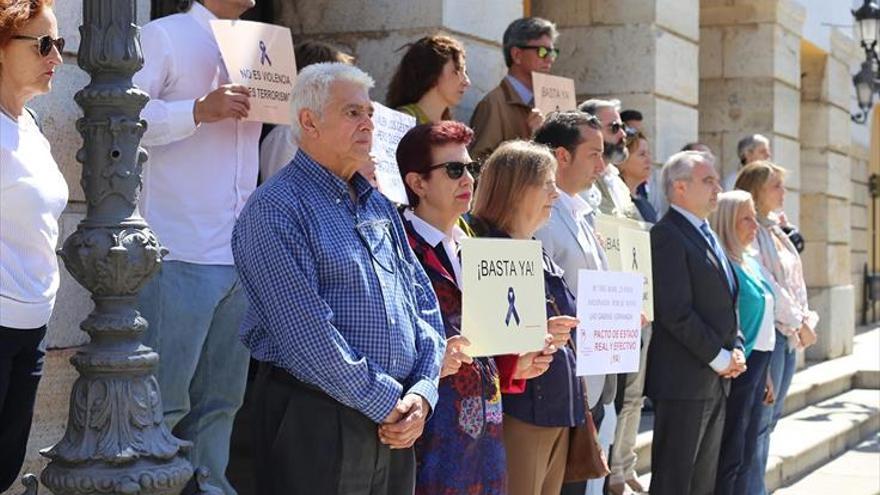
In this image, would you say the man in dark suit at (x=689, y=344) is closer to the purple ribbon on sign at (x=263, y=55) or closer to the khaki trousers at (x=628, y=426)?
the khaki trousers at (x=628, y=426)

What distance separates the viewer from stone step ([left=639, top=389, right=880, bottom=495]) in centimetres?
993

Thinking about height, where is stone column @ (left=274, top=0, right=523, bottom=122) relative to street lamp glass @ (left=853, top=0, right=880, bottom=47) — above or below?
below

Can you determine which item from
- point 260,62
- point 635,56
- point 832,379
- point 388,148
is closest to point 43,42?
point 260,62

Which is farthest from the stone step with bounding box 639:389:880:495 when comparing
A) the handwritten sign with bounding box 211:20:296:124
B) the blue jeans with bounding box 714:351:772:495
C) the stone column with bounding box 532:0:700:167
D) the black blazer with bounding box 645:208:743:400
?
the handwritten sign with bounding box 211:20:296:124

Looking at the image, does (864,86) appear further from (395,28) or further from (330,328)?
(330,328)

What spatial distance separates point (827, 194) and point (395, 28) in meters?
9.51

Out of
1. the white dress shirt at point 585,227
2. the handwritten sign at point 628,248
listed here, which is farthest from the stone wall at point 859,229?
the white dress shirt at point 585,227

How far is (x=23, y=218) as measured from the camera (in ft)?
13.0

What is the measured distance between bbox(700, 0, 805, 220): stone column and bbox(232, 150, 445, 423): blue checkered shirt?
32.7ft

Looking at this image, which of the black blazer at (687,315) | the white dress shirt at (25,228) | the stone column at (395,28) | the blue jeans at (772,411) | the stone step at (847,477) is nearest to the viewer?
the white dress shirt at (25,228)

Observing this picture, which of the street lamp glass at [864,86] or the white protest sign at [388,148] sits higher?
the street lamp glass at [864,86]

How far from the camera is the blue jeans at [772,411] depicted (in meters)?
7.88

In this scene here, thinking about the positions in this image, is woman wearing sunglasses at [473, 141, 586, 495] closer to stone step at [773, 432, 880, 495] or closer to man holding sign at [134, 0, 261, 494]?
man holding sign at [134, 0, 261, 494]

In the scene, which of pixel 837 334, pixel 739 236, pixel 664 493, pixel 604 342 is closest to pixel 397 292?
pixel 604 342
